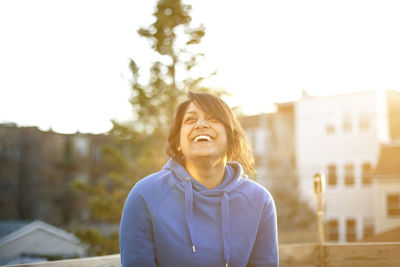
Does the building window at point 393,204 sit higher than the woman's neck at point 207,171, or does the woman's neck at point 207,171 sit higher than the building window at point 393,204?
the woman's neck at point 207,171

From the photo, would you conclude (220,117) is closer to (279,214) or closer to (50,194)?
(279,214)

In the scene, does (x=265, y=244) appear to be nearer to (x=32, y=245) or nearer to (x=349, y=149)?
(x=32, y=245)

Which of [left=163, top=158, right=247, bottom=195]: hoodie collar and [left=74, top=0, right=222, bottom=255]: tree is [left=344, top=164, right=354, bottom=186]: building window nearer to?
[left=74, top=0, right=222, bottom=255]: tree

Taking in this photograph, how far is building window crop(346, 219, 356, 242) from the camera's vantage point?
22.8m

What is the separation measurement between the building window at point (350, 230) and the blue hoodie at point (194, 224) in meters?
22.2

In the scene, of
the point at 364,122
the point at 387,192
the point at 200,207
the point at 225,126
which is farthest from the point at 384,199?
the point at 200,207

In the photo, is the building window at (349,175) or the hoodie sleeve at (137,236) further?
the building window at (349,175)

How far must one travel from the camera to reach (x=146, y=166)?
12078 millimetres

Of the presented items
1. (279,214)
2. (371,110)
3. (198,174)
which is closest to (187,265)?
(198,174)

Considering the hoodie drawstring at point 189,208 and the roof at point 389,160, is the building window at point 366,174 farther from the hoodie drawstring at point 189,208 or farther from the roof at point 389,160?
the hoodie drawstring at point 189,208

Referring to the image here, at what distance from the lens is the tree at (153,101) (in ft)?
41.3

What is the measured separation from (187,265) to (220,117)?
739 millimetres

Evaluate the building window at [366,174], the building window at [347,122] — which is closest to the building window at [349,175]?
the building window at [366,174]

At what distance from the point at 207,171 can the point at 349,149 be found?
72.8 feet
